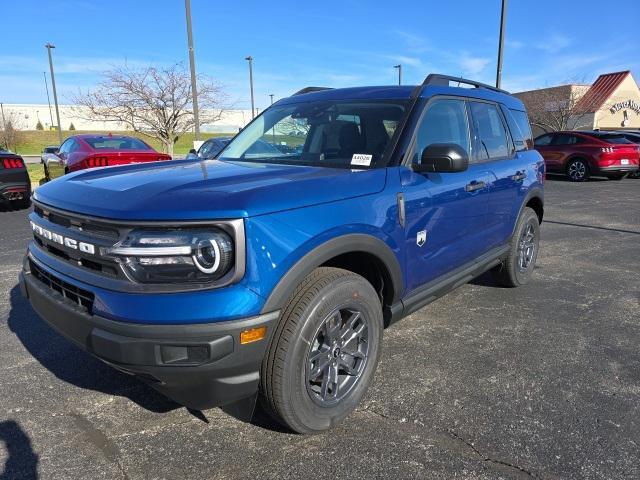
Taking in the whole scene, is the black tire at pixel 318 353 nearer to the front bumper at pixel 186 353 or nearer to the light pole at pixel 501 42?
the front bumper at pixel 186 353

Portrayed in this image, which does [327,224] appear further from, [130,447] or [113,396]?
[113,396]

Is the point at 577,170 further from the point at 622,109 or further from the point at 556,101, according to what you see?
the point at 622,109

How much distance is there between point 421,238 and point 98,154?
892 cm

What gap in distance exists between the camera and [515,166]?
4.37 m

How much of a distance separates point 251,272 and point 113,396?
1529 mm

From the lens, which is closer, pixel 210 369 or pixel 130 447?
pixel 210 369

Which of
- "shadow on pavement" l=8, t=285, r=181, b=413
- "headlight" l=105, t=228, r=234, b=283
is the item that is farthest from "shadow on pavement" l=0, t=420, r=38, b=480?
"headlight" l=105, t=228, r=234, b=283

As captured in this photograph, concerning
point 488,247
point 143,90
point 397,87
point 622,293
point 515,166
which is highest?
point 143,90

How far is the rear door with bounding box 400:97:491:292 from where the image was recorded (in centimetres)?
295

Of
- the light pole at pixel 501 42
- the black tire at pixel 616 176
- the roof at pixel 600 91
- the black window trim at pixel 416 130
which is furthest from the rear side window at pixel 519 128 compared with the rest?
the roof at pixel 600 91

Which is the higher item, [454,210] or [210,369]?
[454,210]

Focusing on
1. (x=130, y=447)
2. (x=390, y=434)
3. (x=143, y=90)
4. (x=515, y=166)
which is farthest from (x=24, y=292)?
(x=143, y=90)

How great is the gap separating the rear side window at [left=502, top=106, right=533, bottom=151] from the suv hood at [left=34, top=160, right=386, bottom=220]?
2433mm

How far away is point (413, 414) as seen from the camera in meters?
2.71
